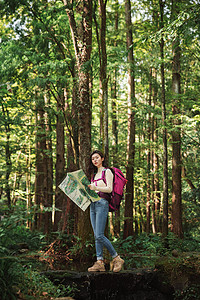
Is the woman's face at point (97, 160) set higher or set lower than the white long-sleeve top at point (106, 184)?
higher

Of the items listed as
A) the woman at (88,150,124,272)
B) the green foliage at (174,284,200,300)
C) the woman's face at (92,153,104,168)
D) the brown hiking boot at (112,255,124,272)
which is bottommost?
the green foliage at (174,284,200,300)

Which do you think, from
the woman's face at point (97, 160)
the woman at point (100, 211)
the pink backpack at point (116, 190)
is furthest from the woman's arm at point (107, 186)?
the woman's face at point (97, 160)

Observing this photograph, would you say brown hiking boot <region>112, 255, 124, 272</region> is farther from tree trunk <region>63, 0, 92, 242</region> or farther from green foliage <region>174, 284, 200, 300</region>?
tree trunk <region>63, 0, 92, 242</region>

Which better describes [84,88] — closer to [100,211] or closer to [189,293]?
[100,211]

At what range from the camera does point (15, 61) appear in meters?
11.2

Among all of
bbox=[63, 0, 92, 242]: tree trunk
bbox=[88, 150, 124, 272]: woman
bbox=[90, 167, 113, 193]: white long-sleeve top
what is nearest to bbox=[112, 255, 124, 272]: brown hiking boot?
bbox=[88, 150, 124, 272]: woman

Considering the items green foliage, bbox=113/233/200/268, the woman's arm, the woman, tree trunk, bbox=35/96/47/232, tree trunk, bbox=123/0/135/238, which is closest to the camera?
the woman's arm

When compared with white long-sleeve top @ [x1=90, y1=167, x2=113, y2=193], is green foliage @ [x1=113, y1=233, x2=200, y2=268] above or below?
below

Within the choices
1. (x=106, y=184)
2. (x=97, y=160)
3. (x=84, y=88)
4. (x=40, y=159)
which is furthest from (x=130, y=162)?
(x=106, y=184)

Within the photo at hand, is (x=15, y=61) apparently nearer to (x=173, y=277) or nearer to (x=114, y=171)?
(x=114, y=171)

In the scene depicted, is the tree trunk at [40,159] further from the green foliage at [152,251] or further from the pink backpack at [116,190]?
the pink backpack at [116,190]

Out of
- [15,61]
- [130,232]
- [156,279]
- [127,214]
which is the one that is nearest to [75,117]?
[15,61]

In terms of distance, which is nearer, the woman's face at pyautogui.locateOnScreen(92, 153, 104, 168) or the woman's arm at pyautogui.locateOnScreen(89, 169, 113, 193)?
the woman's arm at pyautogui.locateOnScreen(89, 169, 113, 193)

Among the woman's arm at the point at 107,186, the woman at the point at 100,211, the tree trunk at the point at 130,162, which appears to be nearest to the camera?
the woman's arm at the point at 107,186
